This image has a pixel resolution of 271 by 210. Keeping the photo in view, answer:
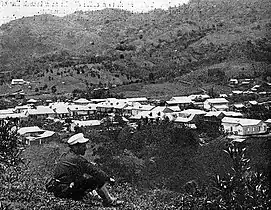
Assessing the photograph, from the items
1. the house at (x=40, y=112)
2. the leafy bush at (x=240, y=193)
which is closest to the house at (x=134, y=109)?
the house at (x=40, y=112)

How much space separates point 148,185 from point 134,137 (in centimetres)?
728

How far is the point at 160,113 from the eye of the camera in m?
30.0

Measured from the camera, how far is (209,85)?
44094mm

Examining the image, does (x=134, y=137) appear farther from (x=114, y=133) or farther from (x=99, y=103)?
(x=99, y=103)

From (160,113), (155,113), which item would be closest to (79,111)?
(155,113)

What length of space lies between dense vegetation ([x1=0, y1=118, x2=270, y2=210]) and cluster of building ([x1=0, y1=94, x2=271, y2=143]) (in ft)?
6.93

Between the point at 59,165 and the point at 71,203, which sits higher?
the point at 59,165

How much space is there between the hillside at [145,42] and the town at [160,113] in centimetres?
1125

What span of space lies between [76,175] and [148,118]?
78.6 ft

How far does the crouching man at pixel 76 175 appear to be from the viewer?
4758mm

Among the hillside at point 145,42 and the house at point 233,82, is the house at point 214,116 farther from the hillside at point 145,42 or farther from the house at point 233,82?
the hillside at point 145,42

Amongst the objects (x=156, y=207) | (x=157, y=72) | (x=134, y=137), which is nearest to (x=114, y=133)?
(x=134, y=137)

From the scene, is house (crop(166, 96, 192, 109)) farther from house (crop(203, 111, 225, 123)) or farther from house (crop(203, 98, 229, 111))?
house (crop(203, 111, 225, 123))

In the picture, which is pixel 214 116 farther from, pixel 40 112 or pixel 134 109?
pixel 40 112
